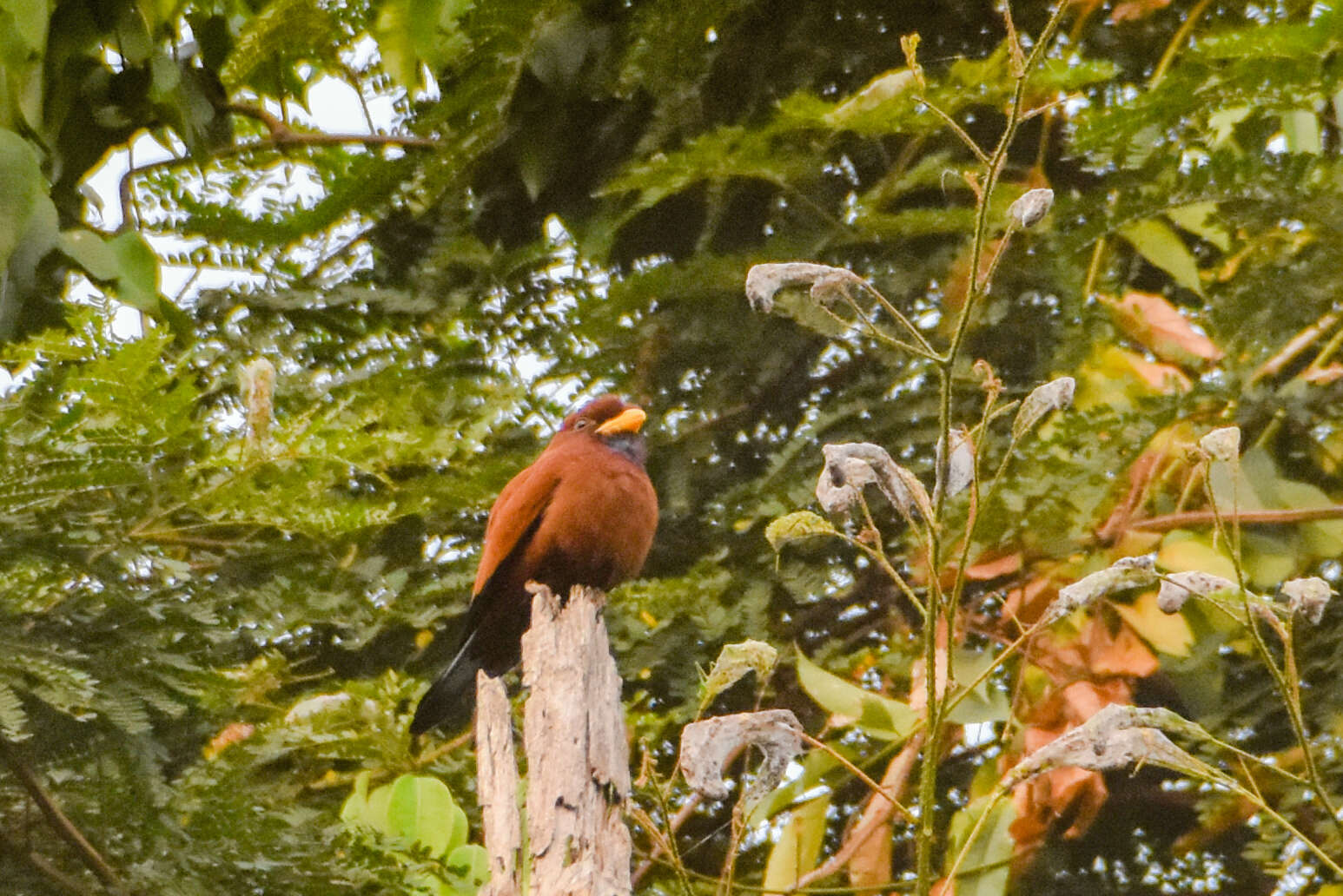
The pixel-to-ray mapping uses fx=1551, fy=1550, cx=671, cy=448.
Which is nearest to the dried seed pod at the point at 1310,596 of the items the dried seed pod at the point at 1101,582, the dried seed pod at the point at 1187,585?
the dried seed pod at the point at 1187,585

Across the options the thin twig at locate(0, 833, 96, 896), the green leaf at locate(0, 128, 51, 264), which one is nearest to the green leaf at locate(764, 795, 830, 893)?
the thin twig at locate(0, 833, 96, 896)

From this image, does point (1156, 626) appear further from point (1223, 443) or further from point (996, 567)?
point (1223, 443)

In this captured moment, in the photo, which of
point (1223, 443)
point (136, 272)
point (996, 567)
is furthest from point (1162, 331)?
point (136, 272)

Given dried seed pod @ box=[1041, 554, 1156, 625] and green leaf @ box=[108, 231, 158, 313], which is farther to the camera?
green leaf @ box=[108, 231, 158, 313]

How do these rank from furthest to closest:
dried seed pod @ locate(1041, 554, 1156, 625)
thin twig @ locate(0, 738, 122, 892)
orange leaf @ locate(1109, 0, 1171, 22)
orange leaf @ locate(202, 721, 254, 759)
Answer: orange leaf @ locate(1109, 0, 1171, 22), orange leaf @ locate(202, 721, 254, 759), thin twig @ locate(0, 738, 122, 892), dried seed pod @ locate(1041, 554, 1156, 625)

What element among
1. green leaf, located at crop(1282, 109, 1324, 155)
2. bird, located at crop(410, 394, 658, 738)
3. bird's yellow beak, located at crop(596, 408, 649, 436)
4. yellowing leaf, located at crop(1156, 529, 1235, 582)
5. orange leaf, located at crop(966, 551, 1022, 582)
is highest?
green leaf, located at crop(1282, 109, 1324, 155)

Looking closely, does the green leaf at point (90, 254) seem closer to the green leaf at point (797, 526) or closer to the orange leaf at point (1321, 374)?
the green leaf at point (797, 526)

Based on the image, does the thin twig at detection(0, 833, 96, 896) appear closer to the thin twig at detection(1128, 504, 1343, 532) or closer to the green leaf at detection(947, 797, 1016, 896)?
the green leaf at detection(947, 797, 1016, 896)

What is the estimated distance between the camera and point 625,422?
3.45 metres

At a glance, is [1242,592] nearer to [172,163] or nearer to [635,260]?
[635,260]

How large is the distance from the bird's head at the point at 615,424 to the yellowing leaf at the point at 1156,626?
1105mm

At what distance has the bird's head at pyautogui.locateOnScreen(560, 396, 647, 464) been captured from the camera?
345cm

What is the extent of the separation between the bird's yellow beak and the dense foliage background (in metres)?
0.14

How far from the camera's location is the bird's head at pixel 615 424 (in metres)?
3.45
